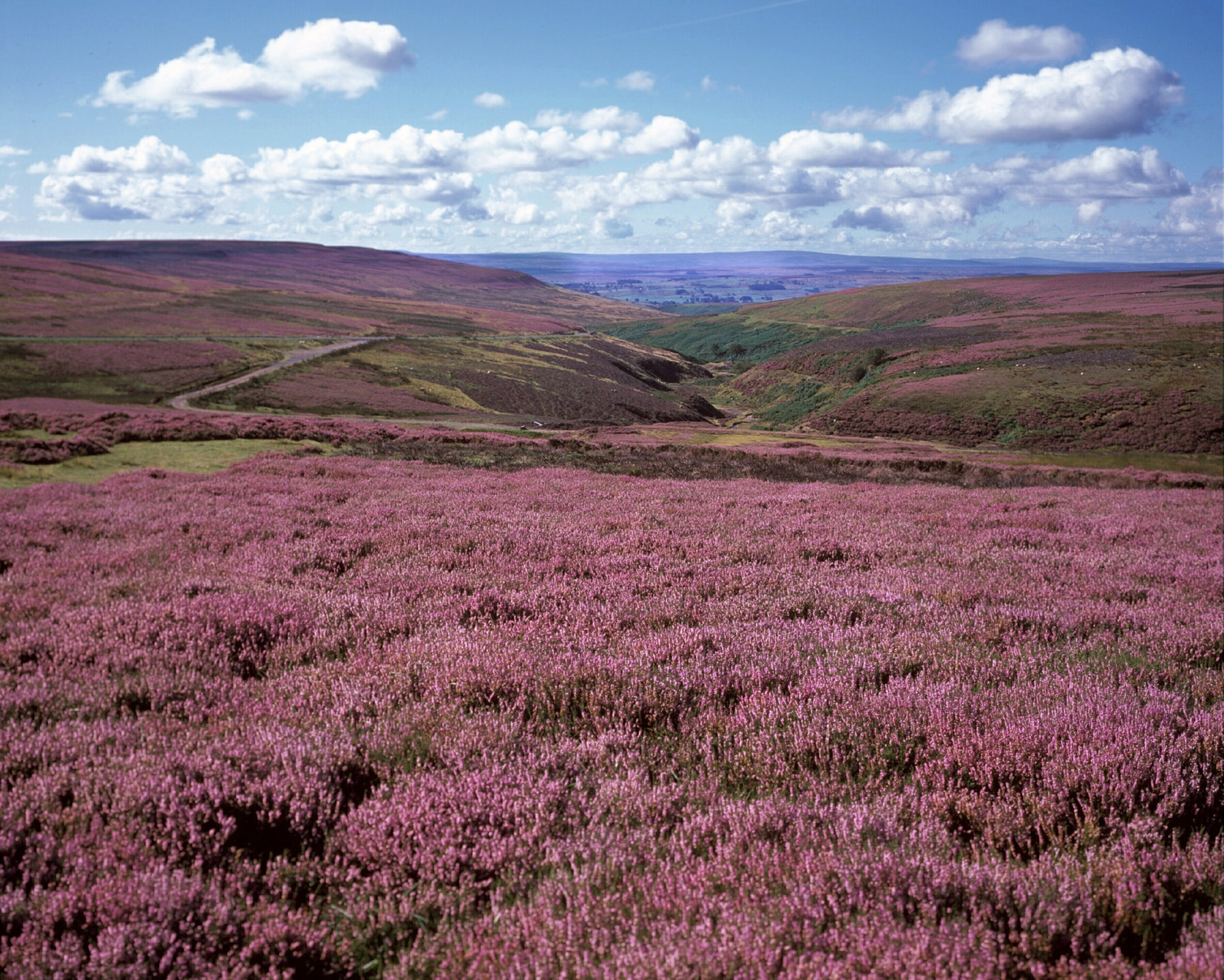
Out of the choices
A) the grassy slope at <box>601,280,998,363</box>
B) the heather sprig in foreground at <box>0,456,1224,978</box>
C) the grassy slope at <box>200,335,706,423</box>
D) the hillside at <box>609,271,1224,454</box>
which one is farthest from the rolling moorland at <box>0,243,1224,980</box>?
the grassy slope at <box>601,280,998,363</box>

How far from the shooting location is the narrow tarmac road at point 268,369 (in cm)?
5647

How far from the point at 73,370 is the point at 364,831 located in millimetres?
77156

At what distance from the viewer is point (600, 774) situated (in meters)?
3.63

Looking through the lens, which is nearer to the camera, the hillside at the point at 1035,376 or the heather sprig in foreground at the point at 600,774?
the heather sprig in foreground at the point at 600,774

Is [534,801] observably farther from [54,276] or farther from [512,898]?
[54,276]

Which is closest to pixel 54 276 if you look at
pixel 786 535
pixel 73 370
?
pixel 73 370

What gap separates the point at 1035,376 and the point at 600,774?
279ft

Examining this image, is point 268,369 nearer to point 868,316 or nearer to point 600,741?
point 600,741

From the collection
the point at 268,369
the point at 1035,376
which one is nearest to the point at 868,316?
the point at 1035,376

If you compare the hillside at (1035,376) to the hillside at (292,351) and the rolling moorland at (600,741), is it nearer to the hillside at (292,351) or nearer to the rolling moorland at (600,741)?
the hillside at (292,351)

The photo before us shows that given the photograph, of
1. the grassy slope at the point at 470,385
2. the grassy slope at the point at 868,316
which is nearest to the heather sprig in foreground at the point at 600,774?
the grassy slope at the point at 470,385

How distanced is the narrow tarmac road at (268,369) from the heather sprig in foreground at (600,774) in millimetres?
51638

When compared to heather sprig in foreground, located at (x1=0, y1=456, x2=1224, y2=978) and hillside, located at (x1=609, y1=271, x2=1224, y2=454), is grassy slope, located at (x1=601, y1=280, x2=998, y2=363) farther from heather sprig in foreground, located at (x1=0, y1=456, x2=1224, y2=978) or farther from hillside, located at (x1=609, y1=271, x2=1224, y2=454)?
heather sprig in foreground, located at (x1=0, y1=456, x2=1224, y2=978)

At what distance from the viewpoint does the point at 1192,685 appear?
486cm
